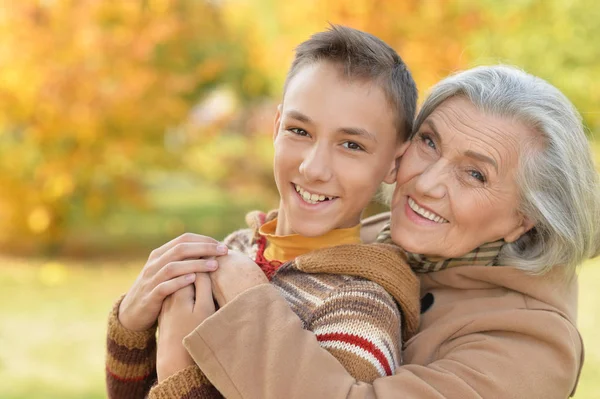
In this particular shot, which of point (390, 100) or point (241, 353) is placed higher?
point (390, 100)

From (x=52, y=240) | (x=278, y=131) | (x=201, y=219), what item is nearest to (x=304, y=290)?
(x=278, y=131)

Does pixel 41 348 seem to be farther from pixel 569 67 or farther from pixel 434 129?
pixel 569 67

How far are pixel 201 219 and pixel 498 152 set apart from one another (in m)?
10.1

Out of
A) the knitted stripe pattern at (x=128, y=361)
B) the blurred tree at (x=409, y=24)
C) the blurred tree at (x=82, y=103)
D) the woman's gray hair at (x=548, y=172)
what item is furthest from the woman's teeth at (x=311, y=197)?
the blurred tree at (x=82, y=103)

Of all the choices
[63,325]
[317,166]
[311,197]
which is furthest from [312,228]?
[63,325]

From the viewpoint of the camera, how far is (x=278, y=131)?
252 centimetres

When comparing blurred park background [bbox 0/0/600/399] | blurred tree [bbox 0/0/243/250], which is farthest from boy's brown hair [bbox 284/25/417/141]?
blurred tree [bbox 0/0/243/250]

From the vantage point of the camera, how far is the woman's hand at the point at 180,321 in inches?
87.1

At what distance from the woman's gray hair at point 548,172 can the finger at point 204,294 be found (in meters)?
0.92

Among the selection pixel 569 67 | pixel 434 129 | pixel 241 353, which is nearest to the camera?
pixel 241 353

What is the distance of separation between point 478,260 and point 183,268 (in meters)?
0.94

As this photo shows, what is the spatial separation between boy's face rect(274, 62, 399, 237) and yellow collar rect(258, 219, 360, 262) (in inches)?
1.9

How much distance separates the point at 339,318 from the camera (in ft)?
6.97

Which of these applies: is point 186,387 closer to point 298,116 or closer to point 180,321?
point 180,321
